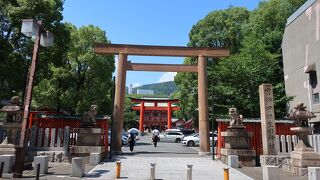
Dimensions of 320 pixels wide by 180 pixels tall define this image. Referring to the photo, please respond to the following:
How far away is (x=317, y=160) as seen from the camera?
14203 mm

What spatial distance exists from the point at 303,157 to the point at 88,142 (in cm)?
1092

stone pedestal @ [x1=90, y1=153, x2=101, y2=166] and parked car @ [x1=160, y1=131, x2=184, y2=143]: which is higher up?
parked car @ [x1=160, y1=131, x2=184, y2=143]

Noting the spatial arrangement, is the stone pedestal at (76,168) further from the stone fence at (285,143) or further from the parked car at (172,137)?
the parked car at (172,137)

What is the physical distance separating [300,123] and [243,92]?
38.1 feet

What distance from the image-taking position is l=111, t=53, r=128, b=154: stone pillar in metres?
21.1

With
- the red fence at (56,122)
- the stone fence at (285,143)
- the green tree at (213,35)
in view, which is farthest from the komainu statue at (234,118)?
the green tree at (213,35)

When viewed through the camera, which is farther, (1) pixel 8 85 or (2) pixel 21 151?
(1) pixel 8 85

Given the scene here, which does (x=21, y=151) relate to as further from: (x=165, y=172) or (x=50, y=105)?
(x=50, y=105)

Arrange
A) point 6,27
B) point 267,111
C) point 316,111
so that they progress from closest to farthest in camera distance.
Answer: point 267,111, point 6,27, point 316,111

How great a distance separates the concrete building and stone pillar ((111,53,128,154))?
1524 cm

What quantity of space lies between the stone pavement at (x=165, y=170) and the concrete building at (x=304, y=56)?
44.4 ft

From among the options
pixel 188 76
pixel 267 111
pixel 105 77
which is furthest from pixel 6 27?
pixel 188 76

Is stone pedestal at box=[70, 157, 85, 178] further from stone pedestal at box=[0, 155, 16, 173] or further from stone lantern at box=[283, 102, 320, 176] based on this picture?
stone lantern at box=[283, 102, 320, 176]

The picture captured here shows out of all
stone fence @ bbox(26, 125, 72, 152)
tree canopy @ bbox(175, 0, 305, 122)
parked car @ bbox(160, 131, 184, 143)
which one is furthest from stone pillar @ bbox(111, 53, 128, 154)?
parked car @ bbox(160, 131, 184, 143)
